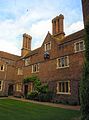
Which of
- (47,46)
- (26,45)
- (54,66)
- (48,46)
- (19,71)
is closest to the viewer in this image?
(54,66)

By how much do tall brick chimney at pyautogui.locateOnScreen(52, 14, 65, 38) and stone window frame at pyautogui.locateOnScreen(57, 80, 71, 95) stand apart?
28.3ft

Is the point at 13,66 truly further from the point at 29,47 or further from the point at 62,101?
the point at 62,101

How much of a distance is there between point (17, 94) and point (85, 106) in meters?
25.8

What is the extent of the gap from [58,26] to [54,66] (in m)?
7.62

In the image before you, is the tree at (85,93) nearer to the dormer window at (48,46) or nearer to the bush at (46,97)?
the bush at (46,97)

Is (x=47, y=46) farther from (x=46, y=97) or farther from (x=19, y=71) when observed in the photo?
(x=19, y=71)

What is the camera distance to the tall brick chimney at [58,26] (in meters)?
26.7

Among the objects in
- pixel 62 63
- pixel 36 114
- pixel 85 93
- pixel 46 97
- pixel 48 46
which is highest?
pixel 48 46

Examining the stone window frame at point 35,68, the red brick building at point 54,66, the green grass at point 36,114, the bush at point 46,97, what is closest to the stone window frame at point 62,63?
the red brick building at point 54,66

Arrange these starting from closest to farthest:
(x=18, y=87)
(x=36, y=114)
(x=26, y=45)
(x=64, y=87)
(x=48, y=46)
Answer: (x=36, y=114) < (x=64, y=87) < (x=48, y=46) < (x=18, y=87) < (x=26, y=45)

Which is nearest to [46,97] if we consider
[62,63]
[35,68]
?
[62,63]

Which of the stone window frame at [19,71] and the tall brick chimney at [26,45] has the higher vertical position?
the tall brick chimney at [26,45]

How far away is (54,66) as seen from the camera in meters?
24.0

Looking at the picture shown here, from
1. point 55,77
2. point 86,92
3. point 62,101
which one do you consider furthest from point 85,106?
point 55,77
